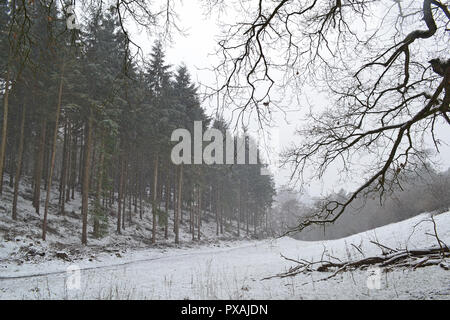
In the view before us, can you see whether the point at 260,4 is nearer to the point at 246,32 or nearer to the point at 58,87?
the point at 246,32

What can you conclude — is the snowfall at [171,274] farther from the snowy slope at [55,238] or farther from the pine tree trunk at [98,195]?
the pine tree trunk at [98,195]

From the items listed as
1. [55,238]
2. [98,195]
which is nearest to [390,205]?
[98,195]

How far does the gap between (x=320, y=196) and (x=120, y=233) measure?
1889 cm

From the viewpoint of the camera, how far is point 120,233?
20812mm

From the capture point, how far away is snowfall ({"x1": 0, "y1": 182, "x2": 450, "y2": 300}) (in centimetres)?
473

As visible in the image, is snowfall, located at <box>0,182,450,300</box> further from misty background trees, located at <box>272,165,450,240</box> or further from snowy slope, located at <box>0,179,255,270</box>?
misty background trees, located at <box>272,165,450,240</box>

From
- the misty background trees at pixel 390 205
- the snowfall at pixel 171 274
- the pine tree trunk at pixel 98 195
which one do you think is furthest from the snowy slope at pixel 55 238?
the misty background trees at pixel 390 205

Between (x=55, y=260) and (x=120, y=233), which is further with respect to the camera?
(x=120, y=233)

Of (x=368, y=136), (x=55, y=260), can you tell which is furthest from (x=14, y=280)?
(x=368, y=136)

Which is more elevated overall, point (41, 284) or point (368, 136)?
point (368, 136)

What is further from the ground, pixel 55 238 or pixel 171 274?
pixel 55 238

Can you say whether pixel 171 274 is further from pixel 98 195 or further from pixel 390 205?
pixel 390 205

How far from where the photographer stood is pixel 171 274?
32.4ft
